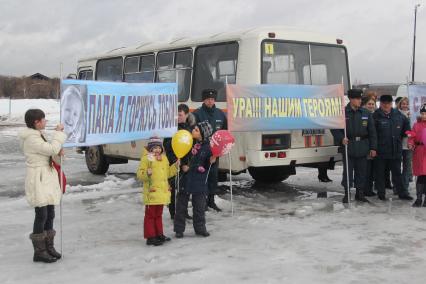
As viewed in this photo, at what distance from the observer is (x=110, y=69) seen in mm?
12391

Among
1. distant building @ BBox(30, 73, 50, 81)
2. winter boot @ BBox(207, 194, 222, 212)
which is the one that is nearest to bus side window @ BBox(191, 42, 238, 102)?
winter boot @ BBox(207, 194, 222, 212)

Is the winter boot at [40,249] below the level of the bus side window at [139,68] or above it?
below

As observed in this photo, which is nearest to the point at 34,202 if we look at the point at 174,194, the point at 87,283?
the point at 87,283

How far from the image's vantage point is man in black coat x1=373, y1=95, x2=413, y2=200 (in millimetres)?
8953

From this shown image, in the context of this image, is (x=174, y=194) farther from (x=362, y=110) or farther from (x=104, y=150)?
(x=104, y=150)

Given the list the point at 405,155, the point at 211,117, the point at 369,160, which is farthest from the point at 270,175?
the point at 211,117

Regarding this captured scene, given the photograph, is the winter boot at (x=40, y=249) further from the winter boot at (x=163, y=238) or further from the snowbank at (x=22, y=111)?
the snowbank at (x=22, y=111)

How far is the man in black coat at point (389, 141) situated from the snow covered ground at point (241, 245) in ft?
1.33

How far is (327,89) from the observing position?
9.02 metres

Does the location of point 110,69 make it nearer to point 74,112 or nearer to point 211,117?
point 211,117

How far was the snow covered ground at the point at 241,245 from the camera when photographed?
5.20 meters

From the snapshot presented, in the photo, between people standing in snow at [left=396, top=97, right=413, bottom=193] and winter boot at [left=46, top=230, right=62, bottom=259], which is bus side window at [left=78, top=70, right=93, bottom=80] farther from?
winter boot at [left=46, top=230, right=62, bottom=259]

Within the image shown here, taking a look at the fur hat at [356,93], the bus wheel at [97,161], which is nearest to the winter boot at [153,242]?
the fur hat at [356,93]

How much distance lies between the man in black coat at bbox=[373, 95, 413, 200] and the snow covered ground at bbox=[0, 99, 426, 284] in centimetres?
41
